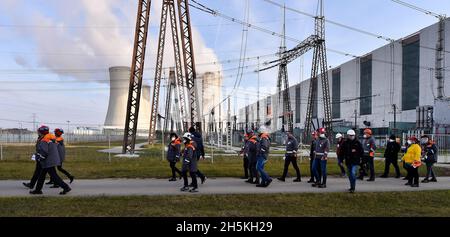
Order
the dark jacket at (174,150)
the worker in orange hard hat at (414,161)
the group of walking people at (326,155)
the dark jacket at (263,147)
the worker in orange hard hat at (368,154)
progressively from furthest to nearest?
the worker in orange hard hat at (368,154)
the dark jacket at (174,150)
the worker in orange hard hat at (414,161)
the dark jacket at (263,147)
the group of walking people at (326,155)

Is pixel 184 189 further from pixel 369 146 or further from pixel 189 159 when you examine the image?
pixel 369 146

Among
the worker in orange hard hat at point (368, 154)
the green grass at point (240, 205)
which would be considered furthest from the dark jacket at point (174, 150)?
the worker in orange hard hat at point (368, 154)

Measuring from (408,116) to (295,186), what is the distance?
53027mm

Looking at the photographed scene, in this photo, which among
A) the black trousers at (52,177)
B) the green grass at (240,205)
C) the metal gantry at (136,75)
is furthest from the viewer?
the metal gantry at (136,75)

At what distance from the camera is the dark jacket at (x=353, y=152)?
10758 mm

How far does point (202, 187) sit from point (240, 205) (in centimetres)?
283

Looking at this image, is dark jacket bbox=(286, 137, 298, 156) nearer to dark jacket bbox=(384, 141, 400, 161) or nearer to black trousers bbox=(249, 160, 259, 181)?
black trousers bbox=(249, 160, 259, 181)

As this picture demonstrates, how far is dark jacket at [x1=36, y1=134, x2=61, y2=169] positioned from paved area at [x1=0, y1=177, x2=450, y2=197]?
2.77 feet

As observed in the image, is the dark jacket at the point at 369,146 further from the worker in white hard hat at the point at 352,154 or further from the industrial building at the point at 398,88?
the industrial building at the point at 398,88

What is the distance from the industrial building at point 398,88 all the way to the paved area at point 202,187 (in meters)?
31.0

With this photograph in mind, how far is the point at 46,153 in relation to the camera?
10055 mm

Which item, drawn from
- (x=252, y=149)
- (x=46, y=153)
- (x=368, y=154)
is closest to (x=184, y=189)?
(x=252, y=149)
